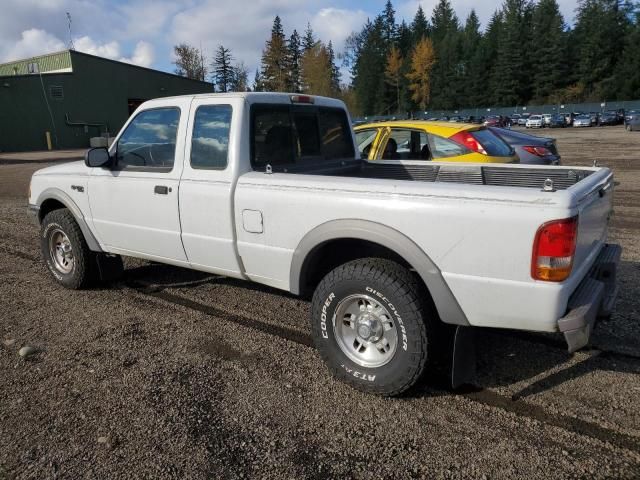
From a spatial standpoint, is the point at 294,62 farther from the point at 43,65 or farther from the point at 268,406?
the point at 268,406

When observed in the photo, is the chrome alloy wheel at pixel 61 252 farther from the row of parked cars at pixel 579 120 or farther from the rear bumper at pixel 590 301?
the row of parked cars at pixel 579 120

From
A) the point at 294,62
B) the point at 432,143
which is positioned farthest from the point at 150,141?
the point at 294,62

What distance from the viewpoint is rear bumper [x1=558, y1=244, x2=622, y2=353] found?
2707mm

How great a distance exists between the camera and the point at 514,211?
2.68 meters

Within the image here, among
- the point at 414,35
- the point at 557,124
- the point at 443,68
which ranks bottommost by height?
the point at 557,124

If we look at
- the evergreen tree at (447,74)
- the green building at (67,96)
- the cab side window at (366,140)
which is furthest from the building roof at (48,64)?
the evergreen tree at (447,74)

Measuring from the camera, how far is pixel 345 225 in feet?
10.7

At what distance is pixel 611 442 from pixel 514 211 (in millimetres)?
1383

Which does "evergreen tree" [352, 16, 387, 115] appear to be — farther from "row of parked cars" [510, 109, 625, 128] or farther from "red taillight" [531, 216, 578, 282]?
"red taillight" [531, 216, 578, 282]

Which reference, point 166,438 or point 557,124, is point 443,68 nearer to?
point 557,124

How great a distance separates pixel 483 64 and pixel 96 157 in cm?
9010

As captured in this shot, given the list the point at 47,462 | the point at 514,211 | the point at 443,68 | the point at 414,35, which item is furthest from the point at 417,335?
the point at 414,35

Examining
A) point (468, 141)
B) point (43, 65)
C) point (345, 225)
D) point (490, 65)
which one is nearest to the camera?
point (345, 225)

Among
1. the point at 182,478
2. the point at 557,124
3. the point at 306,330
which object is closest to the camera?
the point at 182,478
